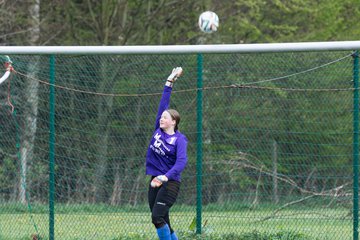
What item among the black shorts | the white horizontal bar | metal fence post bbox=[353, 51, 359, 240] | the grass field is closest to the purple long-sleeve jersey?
the black shorts

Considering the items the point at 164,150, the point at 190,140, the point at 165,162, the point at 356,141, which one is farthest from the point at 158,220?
the point at 190,140

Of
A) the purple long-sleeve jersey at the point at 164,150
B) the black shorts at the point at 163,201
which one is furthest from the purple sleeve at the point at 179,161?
the black shorts at the point at 163,201

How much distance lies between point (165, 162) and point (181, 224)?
177 centimetres

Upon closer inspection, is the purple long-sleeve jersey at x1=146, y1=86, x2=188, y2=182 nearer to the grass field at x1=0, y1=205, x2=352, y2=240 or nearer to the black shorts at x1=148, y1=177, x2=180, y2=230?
the black shorts at x1=148, y1=177, x2=180, y2=230

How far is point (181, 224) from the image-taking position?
10.9m

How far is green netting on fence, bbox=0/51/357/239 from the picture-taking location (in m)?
11.4

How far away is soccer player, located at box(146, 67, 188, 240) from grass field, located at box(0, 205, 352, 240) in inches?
44.5

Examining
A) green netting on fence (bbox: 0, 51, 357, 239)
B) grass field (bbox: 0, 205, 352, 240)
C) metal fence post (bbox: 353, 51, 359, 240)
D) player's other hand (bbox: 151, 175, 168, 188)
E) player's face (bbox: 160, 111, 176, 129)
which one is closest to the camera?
player's other hand (bbox: 151, 175, 168, 188)

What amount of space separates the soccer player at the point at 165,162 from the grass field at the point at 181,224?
113 cm

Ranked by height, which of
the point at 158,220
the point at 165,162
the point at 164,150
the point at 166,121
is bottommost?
the point at 158,220

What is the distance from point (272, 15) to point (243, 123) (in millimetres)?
13214

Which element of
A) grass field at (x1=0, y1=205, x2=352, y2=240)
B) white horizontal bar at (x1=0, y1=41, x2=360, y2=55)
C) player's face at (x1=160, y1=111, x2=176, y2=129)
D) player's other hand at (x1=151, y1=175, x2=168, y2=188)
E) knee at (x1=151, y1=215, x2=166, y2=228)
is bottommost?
grass field at (x1=0, y1=205, x2=352, y2=240)

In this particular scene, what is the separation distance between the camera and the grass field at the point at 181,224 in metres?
10.6

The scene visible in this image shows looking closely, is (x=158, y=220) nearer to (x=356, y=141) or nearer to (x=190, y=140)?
(x=356, y=141)
